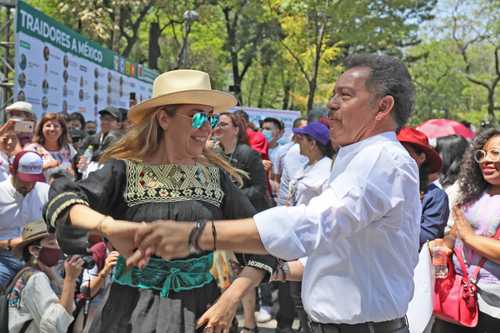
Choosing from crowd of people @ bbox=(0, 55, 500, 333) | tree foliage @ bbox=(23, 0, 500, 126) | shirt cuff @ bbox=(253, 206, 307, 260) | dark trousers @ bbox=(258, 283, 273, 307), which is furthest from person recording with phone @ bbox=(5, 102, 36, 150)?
tree foliage @ bbox=(23, 0, 500, 126)

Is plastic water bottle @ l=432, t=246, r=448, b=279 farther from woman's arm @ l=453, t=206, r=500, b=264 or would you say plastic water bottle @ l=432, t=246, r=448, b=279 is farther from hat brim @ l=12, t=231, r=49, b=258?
hat brim @ l=12, t=231, r=49, b=258

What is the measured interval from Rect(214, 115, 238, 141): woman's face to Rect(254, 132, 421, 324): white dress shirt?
4.05m

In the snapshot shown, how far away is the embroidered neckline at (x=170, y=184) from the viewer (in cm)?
288

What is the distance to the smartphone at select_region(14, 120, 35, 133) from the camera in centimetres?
691

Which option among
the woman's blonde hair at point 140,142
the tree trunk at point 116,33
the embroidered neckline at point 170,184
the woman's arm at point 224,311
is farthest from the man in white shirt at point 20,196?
the tree trunk at point 116,33

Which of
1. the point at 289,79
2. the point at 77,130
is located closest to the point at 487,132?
the point at 77,130

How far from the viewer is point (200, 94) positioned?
10.0ft

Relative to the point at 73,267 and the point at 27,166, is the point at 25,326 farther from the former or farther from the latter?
the point at 27,166

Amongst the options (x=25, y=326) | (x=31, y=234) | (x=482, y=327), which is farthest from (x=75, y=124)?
(x=482, y=327)

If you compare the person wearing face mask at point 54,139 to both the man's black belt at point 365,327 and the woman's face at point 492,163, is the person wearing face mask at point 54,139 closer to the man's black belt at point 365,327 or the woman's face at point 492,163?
the woman's face at point 492,163

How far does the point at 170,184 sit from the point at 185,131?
0.27 meters

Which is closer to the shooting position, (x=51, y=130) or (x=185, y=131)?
(x=185, y=131)

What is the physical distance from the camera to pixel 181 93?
9.84 feet

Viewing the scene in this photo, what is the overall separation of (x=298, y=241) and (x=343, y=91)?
2.16ft
